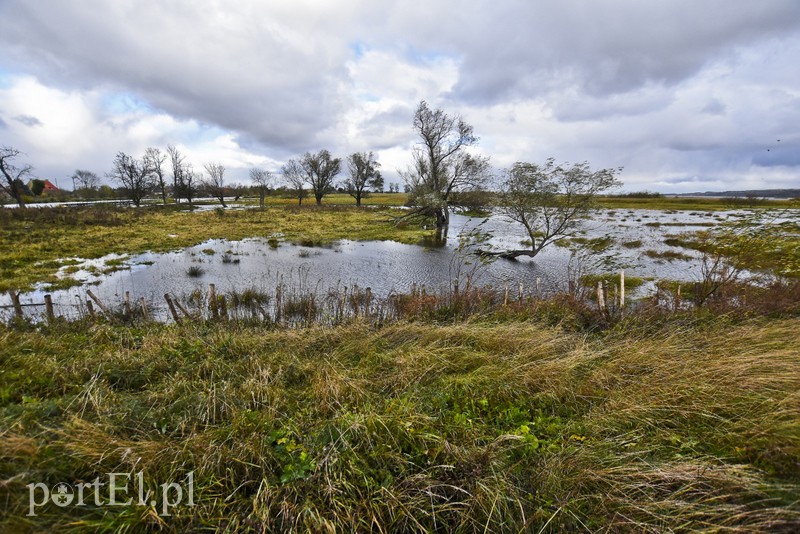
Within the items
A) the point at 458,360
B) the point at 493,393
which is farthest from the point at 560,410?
the point at 458,360

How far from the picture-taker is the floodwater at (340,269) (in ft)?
47.1

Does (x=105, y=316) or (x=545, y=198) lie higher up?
(x=545, y=198)

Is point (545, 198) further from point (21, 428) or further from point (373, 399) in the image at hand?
point (21, 428)

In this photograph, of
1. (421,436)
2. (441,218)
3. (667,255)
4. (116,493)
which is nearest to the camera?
(116,493)

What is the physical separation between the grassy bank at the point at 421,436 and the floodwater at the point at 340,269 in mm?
6941

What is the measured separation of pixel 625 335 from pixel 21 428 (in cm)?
1007

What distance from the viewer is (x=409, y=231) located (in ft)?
124

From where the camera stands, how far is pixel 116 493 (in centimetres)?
259

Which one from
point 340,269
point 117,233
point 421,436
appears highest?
point 117,233

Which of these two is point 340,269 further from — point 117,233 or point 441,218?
point 117,233

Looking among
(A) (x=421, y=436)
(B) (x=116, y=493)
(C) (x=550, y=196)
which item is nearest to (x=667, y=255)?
(C) (x=550, y=196)

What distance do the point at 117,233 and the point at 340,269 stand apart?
23475mm

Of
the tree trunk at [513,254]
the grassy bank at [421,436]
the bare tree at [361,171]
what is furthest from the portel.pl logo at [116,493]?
the bare tree at [361,171]

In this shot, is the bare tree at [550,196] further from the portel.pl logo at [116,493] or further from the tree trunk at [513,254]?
the portel.pl logo at [116,493]
